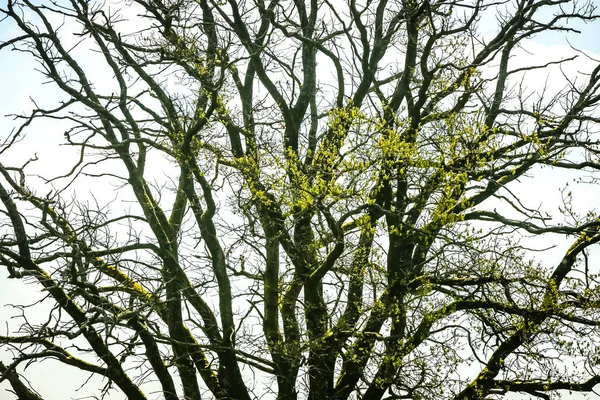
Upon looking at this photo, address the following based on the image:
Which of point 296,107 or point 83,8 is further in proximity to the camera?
point 296,107

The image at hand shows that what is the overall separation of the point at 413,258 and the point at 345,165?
11.8 feet

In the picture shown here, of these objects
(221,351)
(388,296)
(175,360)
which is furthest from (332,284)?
(175,360)

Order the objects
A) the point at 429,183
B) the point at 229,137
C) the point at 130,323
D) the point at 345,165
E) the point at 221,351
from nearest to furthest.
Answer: the point at 345,165, the point at 429,183, the point at 130,323, the point at 221,351, the point at 229,137

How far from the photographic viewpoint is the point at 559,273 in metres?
12.5

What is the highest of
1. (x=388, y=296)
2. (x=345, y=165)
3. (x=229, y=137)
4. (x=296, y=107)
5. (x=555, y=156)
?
(x=296, y=107)

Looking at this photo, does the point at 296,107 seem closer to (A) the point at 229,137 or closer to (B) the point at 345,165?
(A) the point at 229,137

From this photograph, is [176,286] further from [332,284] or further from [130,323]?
[332,284]

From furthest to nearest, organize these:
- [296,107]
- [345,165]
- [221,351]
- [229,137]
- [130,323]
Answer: [296,107] → [229,137] → [221,351] → [130,323] → [345,165]

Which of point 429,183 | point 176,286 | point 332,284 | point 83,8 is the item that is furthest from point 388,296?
point 83,8

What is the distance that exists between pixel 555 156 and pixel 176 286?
743 cm

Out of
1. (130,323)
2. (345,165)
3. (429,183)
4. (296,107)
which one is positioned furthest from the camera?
(296,107)

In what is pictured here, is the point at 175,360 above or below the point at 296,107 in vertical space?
below

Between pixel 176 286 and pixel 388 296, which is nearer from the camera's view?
pixel 388 296

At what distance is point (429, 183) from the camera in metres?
10.6
